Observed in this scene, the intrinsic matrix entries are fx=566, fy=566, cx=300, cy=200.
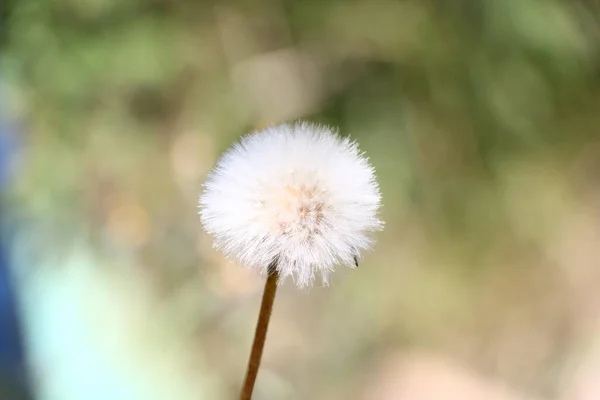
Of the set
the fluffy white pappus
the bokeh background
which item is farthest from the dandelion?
the bokeh background

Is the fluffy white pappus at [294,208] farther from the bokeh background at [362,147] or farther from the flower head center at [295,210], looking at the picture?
the bokeh background at [362,147]

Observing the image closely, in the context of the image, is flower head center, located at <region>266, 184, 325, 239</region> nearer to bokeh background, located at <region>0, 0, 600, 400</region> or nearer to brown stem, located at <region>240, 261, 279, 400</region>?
brown stem, located at <region>240, 261, 279, 400</region>

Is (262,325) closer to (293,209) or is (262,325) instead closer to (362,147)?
(293,209)

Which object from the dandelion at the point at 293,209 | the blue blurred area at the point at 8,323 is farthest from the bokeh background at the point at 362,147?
the dandelion at the point at 293,209

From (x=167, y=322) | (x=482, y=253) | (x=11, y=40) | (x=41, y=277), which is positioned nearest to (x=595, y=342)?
(x=482, y=253)

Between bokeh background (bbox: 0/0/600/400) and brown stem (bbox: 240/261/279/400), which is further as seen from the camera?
bokeh background (bbox: 0/0/600/400)

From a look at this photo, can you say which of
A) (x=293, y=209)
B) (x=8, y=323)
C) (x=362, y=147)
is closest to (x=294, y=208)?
(x=293, y=209)
